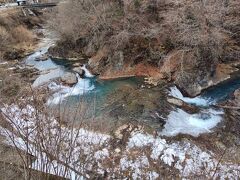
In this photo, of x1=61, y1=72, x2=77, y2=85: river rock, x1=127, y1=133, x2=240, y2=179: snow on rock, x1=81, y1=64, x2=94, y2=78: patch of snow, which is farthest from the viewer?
x1=81, y1=64, x2=94, y2=78: patch of snow

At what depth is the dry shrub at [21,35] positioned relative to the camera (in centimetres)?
3285

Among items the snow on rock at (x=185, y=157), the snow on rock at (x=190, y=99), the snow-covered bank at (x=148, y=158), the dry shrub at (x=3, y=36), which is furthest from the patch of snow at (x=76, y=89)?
the dry shrub at (x=3, y=36)

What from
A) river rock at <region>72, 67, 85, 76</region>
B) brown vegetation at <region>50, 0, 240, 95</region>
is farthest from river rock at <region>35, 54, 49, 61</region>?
river rock at <region>72, 67, 85, 76</region>

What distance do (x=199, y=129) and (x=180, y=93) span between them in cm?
431

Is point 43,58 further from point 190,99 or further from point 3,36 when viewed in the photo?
point 190,99

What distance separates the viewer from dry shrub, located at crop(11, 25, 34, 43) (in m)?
32.8

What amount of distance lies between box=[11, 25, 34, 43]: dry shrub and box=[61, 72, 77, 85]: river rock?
11.4 m

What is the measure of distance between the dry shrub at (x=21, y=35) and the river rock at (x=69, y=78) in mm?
11398

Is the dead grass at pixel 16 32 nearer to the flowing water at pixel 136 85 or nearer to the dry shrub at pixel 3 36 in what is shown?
the dry shrub at pixel 3 36

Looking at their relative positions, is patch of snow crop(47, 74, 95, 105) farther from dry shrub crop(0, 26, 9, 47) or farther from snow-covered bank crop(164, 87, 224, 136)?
dry shrub crop(0, 26, 9, 47)

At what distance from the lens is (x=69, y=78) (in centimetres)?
2353

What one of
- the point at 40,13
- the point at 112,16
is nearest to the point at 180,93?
the point at 112,16

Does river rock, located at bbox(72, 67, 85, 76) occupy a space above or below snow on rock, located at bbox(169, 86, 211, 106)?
above

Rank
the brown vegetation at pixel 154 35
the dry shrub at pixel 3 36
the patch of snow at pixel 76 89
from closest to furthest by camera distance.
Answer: the patch of snow at pixel 76 89 → the brown vegetation at pixel 154 35 → the dry shrub at pixel 3 36
